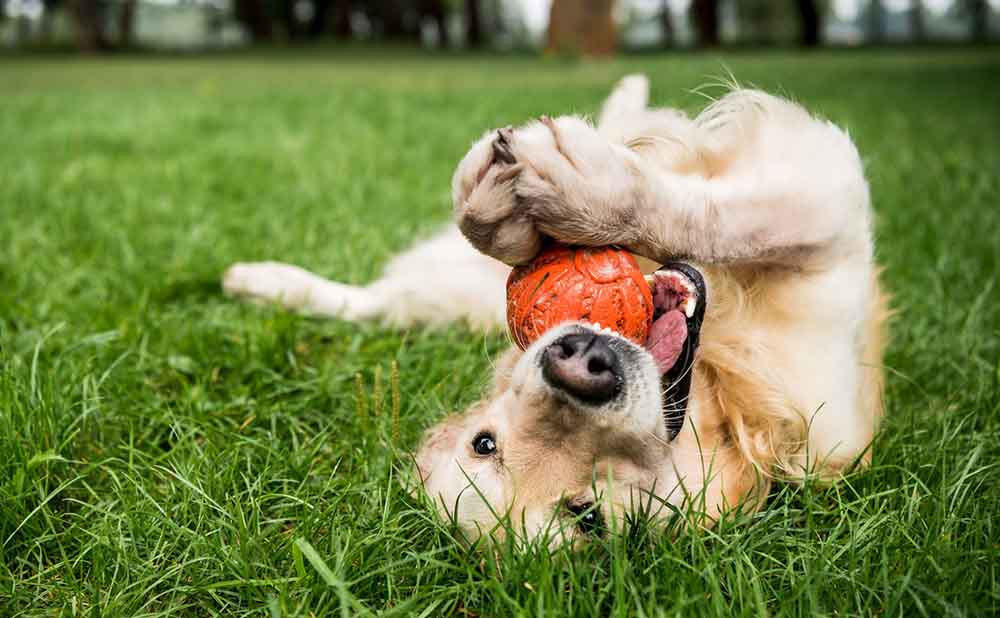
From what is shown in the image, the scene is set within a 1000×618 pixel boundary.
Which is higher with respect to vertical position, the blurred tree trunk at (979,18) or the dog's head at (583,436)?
the blurred tree trunk at (979,18)

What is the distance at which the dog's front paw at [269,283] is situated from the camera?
3152 millimetres

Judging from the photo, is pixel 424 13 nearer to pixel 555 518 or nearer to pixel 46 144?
pixel 46 144

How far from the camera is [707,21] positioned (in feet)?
87.4

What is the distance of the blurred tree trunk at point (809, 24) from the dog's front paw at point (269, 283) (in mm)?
27998

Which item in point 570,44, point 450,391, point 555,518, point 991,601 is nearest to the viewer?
point 991,601

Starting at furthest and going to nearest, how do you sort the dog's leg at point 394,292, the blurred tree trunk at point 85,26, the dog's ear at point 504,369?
the blurred tree trunk at point 85,26, the dog's leg at point 394,292, the dog's ear at point 504,369

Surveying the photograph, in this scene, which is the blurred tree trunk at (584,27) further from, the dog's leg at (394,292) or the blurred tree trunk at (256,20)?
the blurred tree trunk at (256,20)

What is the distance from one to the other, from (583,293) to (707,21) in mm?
27191

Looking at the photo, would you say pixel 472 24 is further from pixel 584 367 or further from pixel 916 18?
pixel 584 367

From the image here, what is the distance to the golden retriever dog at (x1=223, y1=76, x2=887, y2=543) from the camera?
1.72m

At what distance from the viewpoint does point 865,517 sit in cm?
188

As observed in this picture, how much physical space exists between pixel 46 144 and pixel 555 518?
229 inches

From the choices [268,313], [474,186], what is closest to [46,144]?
[268,313]

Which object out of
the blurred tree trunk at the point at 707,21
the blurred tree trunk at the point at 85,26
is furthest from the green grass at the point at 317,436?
the blurred tree trunk at the point at 85,26
